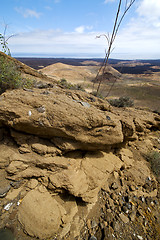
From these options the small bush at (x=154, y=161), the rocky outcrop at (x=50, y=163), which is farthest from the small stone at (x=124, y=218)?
the small bush at (x=154, y=161)

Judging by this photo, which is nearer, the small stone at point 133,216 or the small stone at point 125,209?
the small stone at point 133,216

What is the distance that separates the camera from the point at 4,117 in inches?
106

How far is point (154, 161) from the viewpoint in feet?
14.4

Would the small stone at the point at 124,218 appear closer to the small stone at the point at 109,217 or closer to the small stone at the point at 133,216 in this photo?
the small stone at the point at 133,216

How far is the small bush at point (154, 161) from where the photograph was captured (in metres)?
4.22

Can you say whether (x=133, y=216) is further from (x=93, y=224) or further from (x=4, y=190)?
(x=4, y=190)

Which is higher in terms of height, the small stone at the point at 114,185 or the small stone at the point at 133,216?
the small stone at the point at 114,185

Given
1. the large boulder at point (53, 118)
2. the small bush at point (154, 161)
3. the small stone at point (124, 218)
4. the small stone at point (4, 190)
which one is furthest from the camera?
the small bush at point (154, 161)

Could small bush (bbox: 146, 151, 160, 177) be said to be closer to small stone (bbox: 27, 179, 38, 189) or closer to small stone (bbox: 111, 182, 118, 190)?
small stone (bbox: 111, 182, 118, 190)

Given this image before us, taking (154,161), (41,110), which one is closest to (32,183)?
(41,110)

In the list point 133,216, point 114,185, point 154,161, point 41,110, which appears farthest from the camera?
point 154,161

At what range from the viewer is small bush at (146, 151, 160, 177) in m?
4.22

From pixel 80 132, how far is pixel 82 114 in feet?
1.45

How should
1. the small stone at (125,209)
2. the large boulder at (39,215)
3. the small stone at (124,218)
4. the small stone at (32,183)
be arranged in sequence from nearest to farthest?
the large boulder at (39,215) < the small stone at (32,183) < the small stone at (124,218) < the small stone at (125,209)
